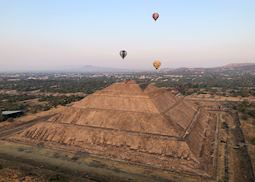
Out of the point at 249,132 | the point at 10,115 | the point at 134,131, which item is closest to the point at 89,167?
the point at 134,131

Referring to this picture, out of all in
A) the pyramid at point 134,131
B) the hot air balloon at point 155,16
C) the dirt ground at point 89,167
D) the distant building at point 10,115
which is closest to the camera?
the dirt ground at point 89,167

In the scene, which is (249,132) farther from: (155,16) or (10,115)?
(10,115)

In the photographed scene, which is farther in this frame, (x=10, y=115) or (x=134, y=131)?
(x=10, y=115)

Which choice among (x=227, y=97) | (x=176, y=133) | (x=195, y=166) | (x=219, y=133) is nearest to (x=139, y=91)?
(x=176, y=133)

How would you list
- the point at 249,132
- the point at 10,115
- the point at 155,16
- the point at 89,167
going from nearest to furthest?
the point at 89,167, the point at 249,132, the point at 155,16, the point at 10,115

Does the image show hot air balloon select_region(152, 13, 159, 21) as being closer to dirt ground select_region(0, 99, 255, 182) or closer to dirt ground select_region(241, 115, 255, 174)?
dirt ground select_region(0, 99, 255, 182)

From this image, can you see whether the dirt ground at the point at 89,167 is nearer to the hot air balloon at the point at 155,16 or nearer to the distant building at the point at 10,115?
the distant building at the point at 10,115

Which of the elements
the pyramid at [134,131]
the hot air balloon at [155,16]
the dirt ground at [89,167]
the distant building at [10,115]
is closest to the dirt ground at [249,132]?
the dirt ground at [89,167]

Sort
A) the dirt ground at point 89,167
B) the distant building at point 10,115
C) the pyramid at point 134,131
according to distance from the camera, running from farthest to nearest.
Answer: the distant building at point 10,115 < the pyramid at point 134,131 < the dirt ground at point 89,167

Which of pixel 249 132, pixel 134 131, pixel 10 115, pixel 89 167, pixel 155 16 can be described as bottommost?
pixel 89 167
